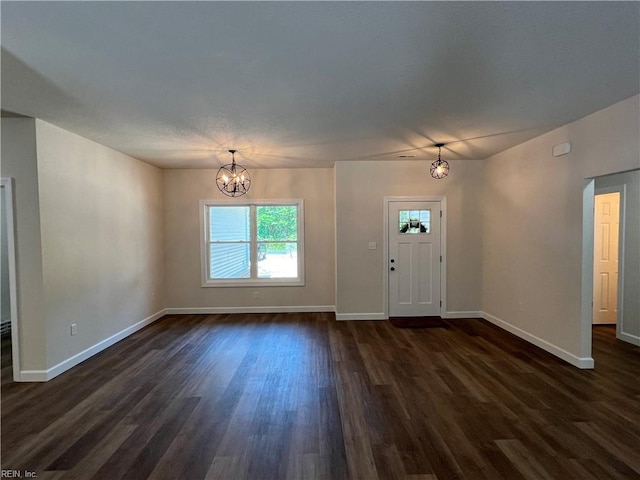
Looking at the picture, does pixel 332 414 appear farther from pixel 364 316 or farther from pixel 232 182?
pixel 232 182

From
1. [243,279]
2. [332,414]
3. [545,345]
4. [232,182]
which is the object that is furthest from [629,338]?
[232,182]

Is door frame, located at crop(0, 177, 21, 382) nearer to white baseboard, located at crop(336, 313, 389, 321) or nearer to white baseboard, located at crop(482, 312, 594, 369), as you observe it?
white baseboard, located at crop(336, 313, 389, 321)

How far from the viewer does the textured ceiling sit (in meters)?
1.56

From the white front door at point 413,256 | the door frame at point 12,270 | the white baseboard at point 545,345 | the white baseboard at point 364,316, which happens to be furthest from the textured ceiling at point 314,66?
the white baseboard at point 364,316

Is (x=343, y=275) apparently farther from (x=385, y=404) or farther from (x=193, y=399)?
(x=193, y=399)

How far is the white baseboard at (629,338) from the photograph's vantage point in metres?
3.79

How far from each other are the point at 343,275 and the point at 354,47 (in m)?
3.67

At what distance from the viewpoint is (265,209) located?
555 cm

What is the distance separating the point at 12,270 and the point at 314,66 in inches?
140

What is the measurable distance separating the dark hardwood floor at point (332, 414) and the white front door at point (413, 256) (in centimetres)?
117

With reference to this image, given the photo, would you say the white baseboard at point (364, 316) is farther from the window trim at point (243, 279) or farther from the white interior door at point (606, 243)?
A: the white interior door at point (606, 243)

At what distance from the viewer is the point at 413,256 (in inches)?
200

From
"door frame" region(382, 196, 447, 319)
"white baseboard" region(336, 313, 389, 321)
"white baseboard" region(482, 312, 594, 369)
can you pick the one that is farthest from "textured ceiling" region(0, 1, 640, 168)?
"white baseboard" region(336, 313, 389, 321)

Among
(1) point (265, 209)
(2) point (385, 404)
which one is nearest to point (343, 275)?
(1) point (265, 209)
